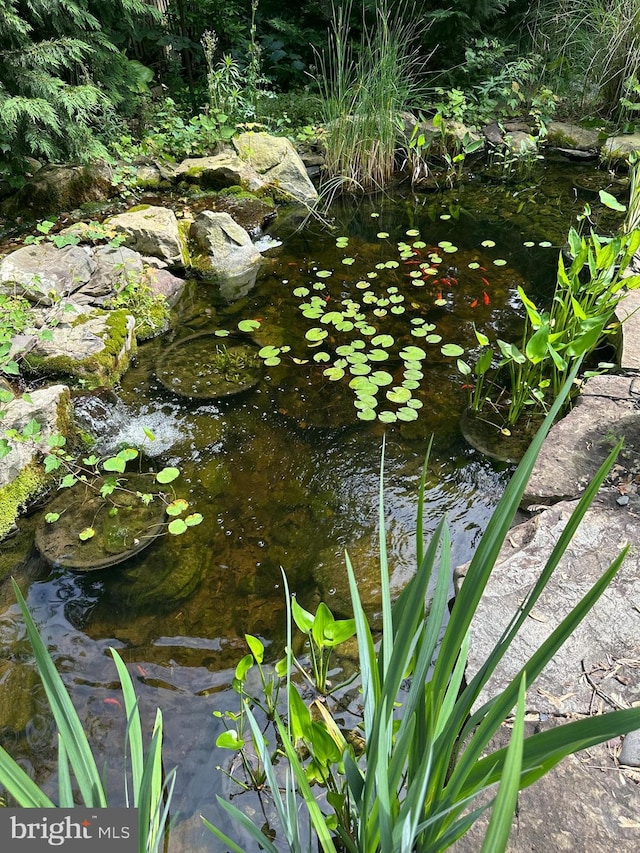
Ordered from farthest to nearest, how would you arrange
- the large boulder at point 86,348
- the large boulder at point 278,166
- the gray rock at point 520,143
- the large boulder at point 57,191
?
the gray rock at point 520,143 → the large boulder at point 278,166 → the large boulder at point 57,191 → the large boulder at point 86,348

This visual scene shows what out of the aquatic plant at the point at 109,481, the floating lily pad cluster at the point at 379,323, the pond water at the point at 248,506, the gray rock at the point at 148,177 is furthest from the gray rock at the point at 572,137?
the aquatic plant at the point at 109,481

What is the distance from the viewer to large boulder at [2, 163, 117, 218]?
3824mm

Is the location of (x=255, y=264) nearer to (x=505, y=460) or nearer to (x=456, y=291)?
(x=456, y=291)

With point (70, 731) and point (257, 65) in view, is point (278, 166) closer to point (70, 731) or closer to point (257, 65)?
point (257, 65)

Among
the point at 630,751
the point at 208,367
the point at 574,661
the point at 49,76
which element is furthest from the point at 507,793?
the point at 49,76

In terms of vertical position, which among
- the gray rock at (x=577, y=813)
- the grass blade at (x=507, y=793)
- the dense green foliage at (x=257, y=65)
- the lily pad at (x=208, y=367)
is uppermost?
the dense green foliage at (x=257, y=65)

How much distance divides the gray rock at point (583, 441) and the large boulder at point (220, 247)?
90.7 inches

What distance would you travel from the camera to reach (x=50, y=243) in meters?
3.38

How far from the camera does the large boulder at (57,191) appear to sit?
12.5 feet

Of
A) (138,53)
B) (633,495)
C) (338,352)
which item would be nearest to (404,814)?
(633,495)

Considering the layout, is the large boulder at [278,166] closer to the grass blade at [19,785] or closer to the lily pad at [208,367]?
the lily pad at [208,367]

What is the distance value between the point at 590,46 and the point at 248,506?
5.86 m

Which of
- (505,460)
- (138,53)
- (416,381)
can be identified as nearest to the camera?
(505,460)

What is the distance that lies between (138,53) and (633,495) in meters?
6.44
